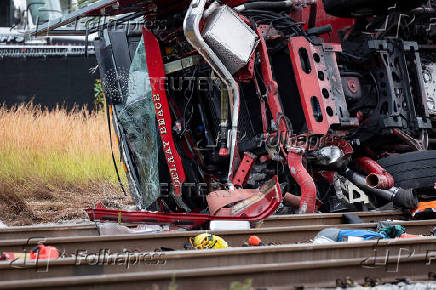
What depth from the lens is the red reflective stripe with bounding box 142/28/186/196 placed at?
7074 millimetres

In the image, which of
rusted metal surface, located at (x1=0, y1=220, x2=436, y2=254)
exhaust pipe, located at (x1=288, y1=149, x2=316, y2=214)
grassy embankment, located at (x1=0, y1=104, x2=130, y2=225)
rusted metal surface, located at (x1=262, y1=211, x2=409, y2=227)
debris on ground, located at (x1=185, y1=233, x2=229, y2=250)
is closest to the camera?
rusted metal surface, located at (x1=0, y1=220, x2=436, y2=254)

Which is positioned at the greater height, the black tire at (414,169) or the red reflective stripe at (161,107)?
the red reflective stripe at (161,107)

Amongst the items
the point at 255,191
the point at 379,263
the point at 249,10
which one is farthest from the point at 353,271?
the point at 249,10

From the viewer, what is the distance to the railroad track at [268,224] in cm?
566

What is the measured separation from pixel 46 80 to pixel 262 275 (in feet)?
38.7

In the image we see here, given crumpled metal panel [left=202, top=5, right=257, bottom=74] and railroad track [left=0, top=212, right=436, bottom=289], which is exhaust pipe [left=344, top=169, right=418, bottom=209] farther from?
railroad track [left=0, top=212, right=436, bottom=289]

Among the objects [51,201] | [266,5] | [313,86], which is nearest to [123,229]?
[313,86]

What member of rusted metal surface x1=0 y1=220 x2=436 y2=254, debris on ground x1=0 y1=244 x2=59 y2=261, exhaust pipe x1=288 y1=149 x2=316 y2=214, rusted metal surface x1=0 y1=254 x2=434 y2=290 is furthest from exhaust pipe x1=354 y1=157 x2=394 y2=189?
debris on ground x1=0 y1=244 x2=59 y2=261

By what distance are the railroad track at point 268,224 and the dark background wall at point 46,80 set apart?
932 centimetres

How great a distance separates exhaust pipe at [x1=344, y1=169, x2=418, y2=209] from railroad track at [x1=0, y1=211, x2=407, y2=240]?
126 mm

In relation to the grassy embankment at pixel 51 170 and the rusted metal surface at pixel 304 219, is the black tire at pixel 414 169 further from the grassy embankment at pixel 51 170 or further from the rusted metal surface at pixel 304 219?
the grassy embankment at pixel 51 170

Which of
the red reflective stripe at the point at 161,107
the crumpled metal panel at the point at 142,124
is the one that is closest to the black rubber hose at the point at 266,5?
the red reflective stripe at the point at 161,107

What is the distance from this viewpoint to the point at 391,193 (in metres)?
7.16

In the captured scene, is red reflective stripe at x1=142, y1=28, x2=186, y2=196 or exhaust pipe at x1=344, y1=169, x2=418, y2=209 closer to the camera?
exhaust pipe at x1=344, y1=169, x2=418, y2=209
